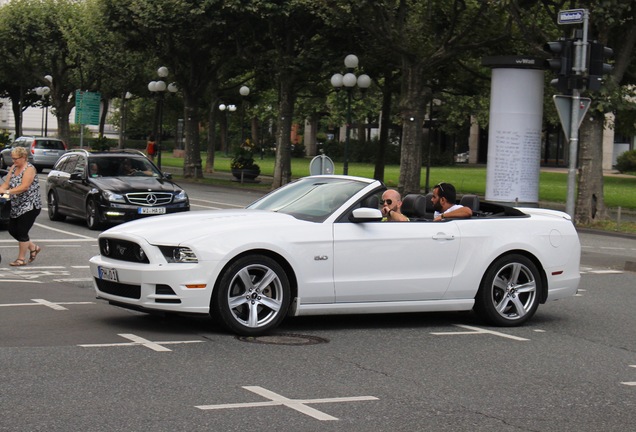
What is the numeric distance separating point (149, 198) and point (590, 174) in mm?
12397

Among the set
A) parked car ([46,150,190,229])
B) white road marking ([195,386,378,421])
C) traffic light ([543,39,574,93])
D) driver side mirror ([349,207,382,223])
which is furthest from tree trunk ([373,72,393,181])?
white road marking ([195,386,378,421])

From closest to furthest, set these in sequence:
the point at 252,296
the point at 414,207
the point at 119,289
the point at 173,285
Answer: the point at 173,285, the point at 252,296, the point at 119,289, the point at 414,207

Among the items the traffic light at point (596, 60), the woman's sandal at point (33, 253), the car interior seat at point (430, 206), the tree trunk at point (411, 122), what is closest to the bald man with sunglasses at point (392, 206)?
the car interior seat at point (430, 206)

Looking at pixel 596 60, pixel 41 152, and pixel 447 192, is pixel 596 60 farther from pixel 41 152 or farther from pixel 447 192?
pixel 41 152

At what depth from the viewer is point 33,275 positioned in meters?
14.3

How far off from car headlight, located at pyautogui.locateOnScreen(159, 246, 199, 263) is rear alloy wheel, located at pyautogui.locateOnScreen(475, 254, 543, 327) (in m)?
2.98

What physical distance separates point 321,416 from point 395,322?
14.0 feet

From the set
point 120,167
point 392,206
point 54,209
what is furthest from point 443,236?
point 54,209

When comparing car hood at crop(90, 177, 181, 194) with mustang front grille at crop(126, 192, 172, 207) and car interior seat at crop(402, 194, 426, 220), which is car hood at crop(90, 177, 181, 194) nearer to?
mustang front grille at crop(126, 192, 172, 207)

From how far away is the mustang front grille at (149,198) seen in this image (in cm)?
2194

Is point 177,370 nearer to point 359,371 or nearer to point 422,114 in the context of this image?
point 359,371

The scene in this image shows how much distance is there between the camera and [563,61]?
A: 1692 centimetres

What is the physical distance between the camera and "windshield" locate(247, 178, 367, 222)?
10.3 m

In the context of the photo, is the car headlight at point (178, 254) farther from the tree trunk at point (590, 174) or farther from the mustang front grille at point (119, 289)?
the tree trunk at point (590, 174)
